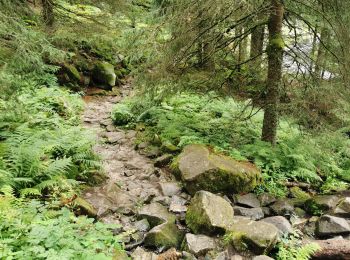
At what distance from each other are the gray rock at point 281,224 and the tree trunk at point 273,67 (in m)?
2.77

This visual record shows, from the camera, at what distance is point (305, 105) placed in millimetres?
7523

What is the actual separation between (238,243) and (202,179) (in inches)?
72.4

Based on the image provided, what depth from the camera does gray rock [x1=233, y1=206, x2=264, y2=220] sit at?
6193mm

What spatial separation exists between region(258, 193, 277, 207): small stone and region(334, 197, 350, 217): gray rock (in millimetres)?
1178

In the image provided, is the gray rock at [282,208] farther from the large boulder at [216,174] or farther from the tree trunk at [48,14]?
the tree trunk at [48,14]

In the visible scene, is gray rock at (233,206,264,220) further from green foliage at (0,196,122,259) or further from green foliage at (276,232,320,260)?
green foliage at (0,196,122,259)

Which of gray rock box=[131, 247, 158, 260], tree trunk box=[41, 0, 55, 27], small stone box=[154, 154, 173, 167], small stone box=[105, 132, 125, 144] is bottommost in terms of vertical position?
gray rock box=[131, 247, 158, 260]

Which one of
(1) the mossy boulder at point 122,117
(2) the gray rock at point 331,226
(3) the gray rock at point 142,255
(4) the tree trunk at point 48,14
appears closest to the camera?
(3) the gray rock at point 142,255

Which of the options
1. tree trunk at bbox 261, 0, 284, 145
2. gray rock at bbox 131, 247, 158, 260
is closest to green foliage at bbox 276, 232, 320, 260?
gray rock at bbox 131, 247, 158, 260

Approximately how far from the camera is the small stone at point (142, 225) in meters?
5.56

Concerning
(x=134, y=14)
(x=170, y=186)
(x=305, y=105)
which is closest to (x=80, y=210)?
(x=170, y=186)

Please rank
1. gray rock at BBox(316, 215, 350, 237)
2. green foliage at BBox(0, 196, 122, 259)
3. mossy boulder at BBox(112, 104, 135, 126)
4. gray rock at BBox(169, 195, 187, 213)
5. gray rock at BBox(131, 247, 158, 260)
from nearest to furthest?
1. green foliage at BBox(0, 196, 122, 259)
2. gray rock at BBox(131, 247, 158, 260)
3. gray rock at BBox(316, 215, 350, 237)
4. gray rock at BBox(169, 195, 187, 213)
5. mossy boulder at BBox(112, 104, 135, 126)

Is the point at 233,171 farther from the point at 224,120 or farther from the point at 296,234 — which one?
the point at 224,120

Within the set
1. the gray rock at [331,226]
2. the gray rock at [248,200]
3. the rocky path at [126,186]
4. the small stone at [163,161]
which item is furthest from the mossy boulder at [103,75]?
the gray rock at [331,226]
